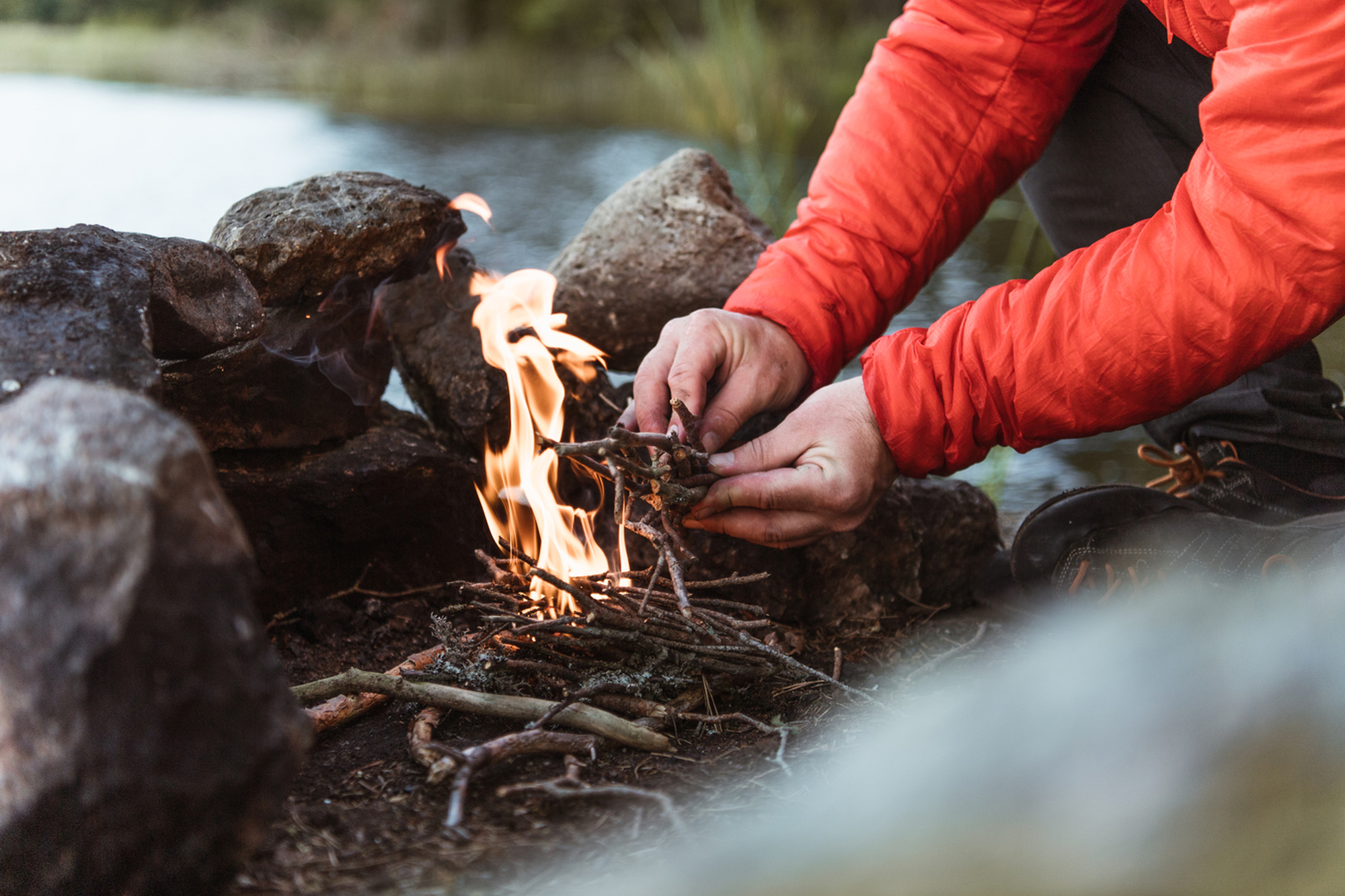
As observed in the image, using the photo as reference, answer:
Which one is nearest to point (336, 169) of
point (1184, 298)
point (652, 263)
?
point (652, 263)

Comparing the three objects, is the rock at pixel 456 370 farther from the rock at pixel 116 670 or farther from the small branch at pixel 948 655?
the rock at pixel 116 670

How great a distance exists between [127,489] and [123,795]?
300 mm

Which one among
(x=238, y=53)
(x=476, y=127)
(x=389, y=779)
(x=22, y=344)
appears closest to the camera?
(x=22, y=344)

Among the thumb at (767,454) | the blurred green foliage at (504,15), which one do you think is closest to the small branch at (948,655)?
the thumb at (767,454)

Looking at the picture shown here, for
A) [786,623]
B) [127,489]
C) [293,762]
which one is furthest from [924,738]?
[786,623]

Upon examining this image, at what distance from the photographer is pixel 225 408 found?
6.39 ft

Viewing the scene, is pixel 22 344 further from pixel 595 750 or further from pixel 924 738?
pixel 924 738

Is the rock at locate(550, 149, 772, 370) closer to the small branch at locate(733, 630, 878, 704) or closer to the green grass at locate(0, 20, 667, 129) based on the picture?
the small branch at locate(733, 630, 878, 704)

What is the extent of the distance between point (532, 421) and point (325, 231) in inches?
24.9

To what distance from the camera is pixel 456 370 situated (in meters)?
2.34

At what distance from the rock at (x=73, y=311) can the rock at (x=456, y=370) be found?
0.94 meters

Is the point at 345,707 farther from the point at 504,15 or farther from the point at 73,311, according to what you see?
the point at 504,15

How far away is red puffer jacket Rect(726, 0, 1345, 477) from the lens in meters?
1.43

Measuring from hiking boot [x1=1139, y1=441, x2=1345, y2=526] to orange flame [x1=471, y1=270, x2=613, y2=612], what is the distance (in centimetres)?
146
